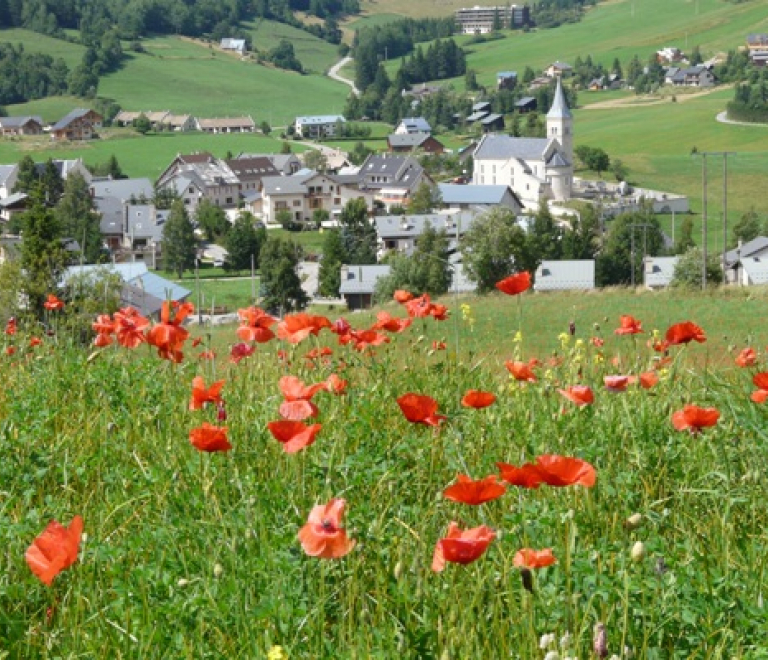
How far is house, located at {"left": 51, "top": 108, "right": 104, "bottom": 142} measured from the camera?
81.8 m

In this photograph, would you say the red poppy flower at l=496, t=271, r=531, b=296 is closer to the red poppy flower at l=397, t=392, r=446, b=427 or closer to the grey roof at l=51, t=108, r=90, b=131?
the red poppy flower at l=397, t=392, r=446, b=427

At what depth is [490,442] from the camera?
3.01m

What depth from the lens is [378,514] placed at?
8.12ft

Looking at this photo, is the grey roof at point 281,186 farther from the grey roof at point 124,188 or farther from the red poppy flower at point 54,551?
the red poppy flower at point 54,551

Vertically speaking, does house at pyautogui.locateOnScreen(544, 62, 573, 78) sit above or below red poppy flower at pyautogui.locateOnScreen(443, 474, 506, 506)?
above

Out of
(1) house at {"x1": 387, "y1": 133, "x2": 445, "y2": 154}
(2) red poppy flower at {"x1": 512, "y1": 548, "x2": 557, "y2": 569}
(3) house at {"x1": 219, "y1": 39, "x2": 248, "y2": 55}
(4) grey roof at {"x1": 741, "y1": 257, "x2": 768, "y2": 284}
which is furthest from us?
(3) house at {"x1": 219, "y1": 39, "x2": 248, "y2": 55}

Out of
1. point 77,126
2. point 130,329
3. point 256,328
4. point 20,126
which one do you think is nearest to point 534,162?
point 77,126

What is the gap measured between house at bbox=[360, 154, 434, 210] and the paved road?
36397 mm

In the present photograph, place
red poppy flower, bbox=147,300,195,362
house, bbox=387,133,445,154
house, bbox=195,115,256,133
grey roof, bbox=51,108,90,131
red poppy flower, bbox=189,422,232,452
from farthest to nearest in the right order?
house, bbox=195,115,256,133 → house, bbox=387,133,445,154 → grey roof, bbox=51,108,90,131 → red poppy flower, bbox=147,300,195,362 → red poppy flower, bbox=189,422,232,452

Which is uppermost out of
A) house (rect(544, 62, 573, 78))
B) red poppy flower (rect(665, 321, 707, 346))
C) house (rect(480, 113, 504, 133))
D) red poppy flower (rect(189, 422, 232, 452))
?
house (rect(544, 62, 573, 78))

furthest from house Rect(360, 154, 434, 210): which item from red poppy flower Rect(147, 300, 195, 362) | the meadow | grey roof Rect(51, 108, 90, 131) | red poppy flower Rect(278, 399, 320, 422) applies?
red poppy flower Rect(278, 399, 320, 422)

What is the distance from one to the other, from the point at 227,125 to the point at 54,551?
93.0 metres

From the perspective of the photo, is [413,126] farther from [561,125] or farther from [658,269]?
[658,269]

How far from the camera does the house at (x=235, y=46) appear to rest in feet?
385
